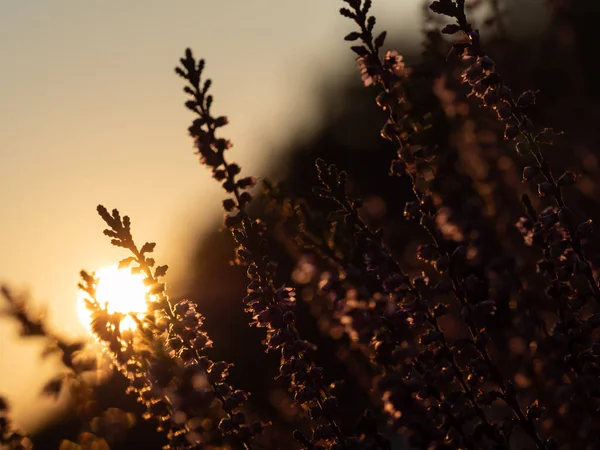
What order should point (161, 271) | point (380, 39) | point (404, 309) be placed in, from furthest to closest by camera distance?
point (161, 271) < point (380, 39) < point (404, 309)

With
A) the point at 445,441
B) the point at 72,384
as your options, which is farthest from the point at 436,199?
the point at 72,384

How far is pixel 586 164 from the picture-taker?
23.0ft

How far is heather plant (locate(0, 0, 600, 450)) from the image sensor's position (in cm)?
448

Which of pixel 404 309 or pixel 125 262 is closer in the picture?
pixel 404 309

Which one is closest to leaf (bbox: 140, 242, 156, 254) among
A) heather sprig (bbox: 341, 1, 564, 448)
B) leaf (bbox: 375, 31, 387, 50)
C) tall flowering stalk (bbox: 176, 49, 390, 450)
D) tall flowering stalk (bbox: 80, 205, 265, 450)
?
tall flowering stalk (bbox: 80, 205, 265, 450)

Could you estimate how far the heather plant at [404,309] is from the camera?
14.7 feet

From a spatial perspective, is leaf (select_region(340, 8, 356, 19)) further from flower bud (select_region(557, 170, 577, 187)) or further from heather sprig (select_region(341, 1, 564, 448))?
flower bud (select_region(557, 170, 577, 187))

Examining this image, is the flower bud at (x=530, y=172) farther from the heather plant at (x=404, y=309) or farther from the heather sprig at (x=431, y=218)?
the heather sprig at (x=431, y=218)

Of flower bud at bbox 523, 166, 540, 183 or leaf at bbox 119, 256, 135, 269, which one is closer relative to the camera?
flower bud at bbox 523, 166, 540, 183

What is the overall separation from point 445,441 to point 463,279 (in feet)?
3.43

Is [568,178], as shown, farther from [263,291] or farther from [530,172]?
[263,291]

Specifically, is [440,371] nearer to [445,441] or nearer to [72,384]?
[445,441]

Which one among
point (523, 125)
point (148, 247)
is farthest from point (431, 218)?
point (148, 247)

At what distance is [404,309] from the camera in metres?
4.72
